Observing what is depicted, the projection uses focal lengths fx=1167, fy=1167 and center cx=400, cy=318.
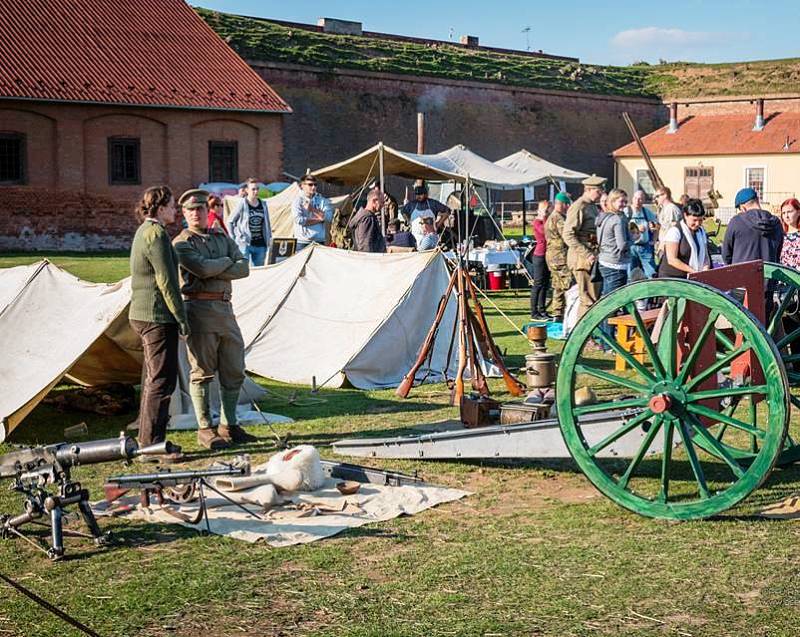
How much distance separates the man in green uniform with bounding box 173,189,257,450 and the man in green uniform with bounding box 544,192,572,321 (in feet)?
23.2

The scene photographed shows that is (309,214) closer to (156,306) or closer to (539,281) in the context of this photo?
(539,281)

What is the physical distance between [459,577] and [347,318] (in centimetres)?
630

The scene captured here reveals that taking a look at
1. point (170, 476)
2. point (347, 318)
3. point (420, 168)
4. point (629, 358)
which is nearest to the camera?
point (170, 476)

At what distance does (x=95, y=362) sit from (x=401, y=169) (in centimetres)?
1445

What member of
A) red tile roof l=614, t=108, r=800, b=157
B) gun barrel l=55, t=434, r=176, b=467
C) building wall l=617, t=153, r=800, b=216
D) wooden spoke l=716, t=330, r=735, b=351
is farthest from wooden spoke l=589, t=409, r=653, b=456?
red tile roof l=614, t=108, r=800, b=157

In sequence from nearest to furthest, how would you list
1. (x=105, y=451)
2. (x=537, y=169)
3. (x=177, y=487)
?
(x=105, y=451) < (x=177, y=487) < (x=537, y=169)

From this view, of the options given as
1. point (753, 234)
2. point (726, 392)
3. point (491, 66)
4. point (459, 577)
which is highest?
point (491, 66)

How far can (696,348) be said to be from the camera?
5.94 meters

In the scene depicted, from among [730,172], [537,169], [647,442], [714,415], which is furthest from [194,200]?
[730,172]

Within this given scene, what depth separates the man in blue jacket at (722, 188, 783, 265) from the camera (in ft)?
Result: 33.4

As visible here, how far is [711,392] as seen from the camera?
19.6 feet

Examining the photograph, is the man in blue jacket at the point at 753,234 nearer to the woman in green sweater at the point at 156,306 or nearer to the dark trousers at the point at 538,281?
the woman in green sweater at the point at 156,306

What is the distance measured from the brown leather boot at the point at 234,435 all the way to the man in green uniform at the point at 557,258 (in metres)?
7.07

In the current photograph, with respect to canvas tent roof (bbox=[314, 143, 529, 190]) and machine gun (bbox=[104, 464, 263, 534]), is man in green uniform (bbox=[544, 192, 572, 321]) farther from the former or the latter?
machine gun (bbox=[104, 464, 263, 534])
